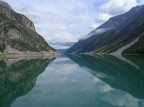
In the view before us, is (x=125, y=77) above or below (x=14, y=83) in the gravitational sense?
above

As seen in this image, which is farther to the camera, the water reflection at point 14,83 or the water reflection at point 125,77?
the water reflection at point 125,77

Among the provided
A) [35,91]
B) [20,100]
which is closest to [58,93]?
[35,91]

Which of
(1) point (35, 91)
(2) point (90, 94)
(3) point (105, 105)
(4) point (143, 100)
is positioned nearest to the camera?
(3) point (105, 105)

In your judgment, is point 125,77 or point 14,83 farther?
point 125,77

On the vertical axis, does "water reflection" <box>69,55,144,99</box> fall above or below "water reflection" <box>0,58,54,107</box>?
above

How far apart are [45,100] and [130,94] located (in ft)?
42.6

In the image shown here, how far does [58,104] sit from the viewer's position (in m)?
36.1

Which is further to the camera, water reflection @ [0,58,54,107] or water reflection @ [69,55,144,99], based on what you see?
water reflection @ [69,55,144,99]

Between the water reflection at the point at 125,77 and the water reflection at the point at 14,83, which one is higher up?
the water reflection at the point at 125,77

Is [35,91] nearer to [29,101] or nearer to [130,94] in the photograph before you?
[29,101]

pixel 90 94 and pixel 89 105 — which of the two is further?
pixel 90 94

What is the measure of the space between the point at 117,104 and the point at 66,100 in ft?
23.0

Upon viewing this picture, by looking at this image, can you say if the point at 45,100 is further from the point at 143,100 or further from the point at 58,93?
the point at 143,100

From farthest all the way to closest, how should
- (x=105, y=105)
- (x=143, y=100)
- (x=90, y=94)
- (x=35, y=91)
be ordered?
(x=35, y=91) → (x=90, y=94) → (x=143, y=100) → (x=105, y=105)
